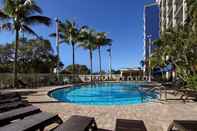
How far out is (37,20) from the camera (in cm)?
2267

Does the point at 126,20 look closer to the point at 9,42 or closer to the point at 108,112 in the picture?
the point at 9,42

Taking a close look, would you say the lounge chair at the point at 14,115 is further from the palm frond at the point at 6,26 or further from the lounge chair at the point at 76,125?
the palm frond at the point at 6,26

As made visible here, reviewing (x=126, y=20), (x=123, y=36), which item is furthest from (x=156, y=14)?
(x=126, y=20)

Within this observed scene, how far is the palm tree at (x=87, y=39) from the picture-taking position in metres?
36.6

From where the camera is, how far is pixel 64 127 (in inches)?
166

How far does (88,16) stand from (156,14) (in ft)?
148

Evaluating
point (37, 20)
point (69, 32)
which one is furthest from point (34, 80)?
point (69, 32)

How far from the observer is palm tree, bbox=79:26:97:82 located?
36616mm

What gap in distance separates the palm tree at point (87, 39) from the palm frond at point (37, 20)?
12998mm

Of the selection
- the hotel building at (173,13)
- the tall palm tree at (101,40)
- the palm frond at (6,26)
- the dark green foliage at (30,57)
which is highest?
the hotel building at (173,13)

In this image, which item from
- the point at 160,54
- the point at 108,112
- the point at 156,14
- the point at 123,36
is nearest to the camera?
the point at 108,112

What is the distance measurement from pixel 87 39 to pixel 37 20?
54.7ft

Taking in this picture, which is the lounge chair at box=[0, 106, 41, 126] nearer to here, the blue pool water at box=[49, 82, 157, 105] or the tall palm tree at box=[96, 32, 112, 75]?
the blue pool water at box=[49, 82, 157, 105]

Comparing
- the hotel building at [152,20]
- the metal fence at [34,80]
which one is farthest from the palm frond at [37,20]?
the hotel building at [152,20]
